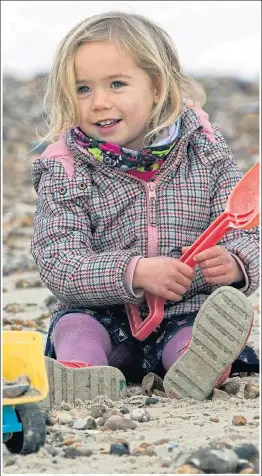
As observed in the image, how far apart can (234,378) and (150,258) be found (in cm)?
40

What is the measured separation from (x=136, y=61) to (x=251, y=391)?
39.8 inches

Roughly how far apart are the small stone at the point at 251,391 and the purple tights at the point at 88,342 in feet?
0.73

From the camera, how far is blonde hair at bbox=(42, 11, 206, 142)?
294 centimetres

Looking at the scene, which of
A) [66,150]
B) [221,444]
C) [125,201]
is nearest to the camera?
[221,444]

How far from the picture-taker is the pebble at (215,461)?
70.0 inches

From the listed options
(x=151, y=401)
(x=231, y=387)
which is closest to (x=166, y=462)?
(x=151, y=401)

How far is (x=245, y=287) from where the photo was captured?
282cm

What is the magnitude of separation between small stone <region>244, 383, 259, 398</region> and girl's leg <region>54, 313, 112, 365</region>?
377 mm

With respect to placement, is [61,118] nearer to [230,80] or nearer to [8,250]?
[8,250]

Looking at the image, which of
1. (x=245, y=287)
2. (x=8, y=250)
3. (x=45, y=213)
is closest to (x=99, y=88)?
(x=45, y=213)

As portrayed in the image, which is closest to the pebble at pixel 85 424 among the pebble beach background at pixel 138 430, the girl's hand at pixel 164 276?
the pebble beach background at pixel 138 430

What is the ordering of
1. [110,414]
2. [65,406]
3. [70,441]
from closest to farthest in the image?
[70,441] < [110,414] < [65,406]

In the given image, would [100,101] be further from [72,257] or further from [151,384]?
[151,384]

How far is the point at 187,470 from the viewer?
177cm
